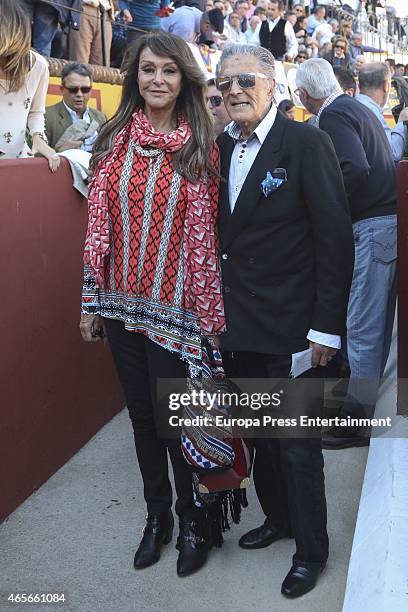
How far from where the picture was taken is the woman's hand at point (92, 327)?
317 centimetres

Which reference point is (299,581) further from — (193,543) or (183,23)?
(183,23)

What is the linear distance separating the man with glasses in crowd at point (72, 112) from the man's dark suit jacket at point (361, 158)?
2052 millimetres

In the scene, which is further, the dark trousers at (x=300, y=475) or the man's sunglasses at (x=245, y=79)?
the dark trousers at (x=300, y=475)

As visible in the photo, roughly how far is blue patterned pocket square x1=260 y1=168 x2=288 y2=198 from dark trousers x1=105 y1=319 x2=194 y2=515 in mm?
688

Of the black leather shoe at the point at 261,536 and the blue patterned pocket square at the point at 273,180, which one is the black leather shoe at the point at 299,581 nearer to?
the black leather shoe at the point at 261,536

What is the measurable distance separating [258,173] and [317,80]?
1919 millimetres

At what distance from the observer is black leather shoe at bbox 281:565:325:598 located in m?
2.99

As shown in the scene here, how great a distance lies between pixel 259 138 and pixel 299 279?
50cm

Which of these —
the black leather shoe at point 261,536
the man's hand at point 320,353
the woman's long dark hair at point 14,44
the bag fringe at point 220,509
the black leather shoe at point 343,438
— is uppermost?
the woman's long dark hair at point 14,44

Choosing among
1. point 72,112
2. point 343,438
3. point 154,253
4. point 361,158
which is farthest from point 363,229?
point 72,112

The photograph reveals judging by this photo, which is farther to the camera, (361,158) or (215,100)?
(215,100)

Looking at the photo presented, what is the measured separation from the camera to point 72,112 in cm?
596

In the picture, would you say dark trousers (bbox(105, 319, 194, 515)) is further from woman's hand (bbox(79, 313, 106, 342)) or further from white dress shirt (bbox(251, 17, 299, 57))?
white dress shirt (bbox(251, 17, 299, 57))

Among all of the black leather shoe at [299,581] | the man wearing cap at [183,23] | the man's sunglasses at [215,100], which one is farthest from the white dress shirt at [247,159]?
the man wearing cap at [183,23]
